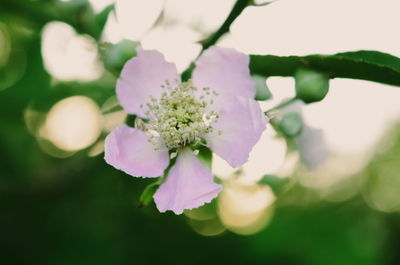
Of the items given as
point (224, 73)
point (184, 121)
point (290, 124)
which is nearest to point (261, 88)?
point (224, 73)

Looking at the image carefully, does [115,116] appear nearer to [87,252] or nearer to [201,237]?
[87,252]

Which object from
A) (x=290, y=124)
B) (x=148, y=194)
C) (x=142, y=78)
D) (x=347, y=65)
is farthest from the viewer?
(x=290, y=124)

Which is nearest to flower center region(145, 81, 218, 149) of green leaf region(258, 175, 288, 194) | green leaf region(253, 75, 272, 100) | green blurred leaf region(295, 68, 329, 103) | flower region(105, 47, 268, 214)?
flower region(105, 47, 268, 214)

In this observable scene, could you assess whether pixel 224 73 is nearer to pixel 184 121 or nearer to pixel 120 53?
pixel 184 121

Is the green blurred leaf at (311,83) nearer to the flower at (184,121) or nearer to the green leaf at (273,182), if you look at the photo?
the flower at (184,121)

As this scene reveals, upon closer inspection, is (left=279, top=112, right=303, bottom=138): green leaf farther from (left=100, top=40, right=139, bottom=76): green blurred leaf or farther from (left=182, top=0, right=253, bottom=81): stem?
(left=100, top=40, right=139, bottom=76): green blurred leaf

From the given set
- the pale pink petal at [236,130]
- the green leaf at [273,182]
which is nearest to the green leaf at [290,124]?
the pale pink petal at [236,130]
